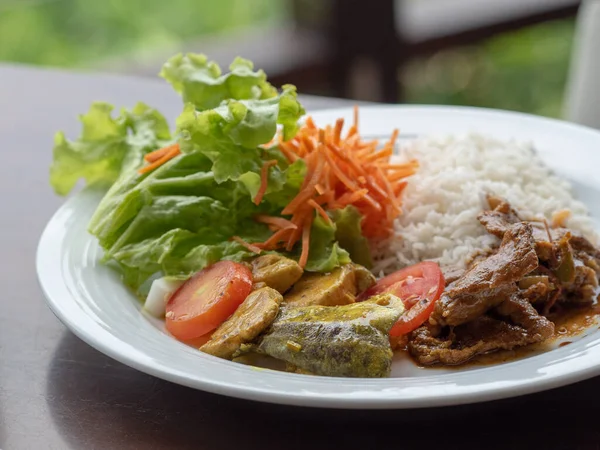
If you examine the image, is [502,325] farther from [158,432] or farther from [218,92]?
[218,92]

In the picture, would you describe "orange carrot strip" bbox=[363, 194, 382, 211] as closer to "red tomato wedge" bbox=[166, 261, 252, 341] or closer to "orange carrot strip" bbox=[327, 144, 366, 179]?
"orange carrot strip" bbox=[327, 144, 366, 179]

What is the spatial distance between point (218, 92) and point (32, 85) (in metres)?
1.97

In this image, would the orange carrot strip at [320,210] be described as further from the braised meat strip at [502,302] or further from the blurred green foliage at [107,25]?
the blurred green foliage at [107,25]

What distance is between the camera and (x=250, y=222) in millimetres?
2439

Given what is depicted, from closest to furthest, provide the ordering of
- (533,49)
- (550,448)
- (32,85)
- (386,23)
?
(550,448) → (32,85) → (386,23) → (533,49)

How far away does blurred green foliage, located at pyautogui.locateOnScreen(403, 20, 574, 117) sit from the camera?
673 centimetres

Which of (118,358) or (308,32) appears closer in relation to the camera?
(118,358)

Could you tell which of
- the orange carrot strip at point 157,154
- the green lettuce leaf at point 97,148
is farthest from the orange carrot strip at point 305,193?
the green lettuce leaf at point 97,148

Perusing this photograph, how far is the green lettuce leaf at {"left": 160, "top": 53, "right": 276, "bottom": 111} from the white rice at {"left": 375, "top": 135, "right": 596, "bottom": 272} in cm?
56

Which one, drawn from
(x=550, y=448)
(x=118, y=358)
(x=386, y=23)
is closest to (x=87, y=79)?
(x=386, y=23)

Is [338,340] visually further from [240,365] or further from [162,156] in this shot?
[162,156]

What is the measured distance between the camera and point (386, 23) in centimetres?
559

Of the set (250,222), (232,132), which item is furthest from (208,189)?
(232,132)

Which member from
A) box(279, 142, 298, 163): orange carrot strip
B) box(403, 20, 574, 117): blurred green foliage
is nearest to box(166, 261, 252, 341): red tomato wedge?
box(279, 142, 298, 163): orange carrot strip
